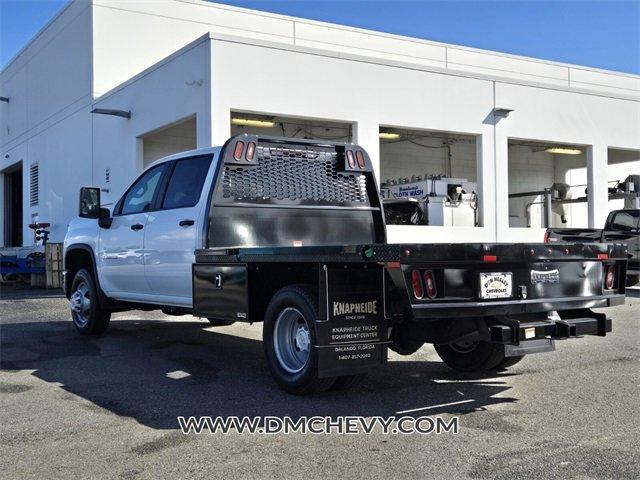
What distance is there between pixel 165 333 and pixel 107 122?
40.4ft

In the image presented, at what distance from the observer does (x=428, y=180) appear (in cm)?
1969

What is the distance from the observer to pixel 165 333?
9.62 meters

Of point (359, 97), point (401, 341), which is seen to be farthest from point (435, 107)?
point (401, 341)

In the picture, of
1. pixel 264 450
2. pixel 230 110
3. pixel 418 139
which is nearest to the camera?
pixel 264 450

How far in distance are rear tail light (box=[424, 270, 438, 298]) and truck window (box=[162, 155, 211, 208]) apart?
292cm

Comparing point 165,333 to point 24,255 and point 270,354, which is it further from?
point 24,255

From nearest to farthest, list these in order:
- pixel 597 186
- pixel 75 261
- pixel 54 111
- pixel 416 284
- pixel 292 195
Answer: pixel 416 284 → pixel 292 195 → pixel 75 261 → pixel 597 186 → pixel 54 111

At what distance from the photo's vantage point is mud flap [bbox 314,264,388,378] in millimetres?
5277

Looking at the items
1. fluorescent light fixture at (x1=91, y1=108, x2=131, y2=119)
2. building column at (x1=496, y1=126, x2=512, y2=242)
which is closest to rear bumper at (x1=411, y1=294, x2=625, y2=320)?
building column at (x1=496, y1=126, x2=512, y2=242)

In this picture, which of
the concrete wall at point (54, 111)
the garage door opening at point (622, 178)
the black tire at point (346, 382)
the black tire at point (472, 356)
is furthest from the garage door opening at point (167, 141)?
the black tire at point (346, 382)

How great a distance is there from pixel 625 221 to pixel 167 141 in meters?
12.2

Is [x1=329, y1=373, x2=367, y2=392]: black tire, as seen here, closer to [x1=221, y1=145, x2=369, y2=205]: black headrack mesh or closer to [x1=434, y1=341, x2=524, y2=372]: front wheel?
[x1=434, y1=341, x2=524, y2=372]: front wheel

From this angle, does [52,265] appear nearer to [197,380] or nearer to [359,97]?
[359,97]

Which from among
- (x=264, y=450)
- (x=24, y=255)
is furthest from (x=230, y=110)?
(x=264, y=450)
